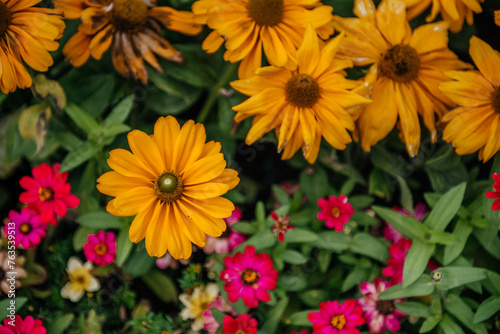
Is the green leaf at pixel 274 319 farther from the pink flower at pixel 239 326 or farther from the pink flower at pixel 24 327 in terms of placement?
the pink flower at pixel 24 327

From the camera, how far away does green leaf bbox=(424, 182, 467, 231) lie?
1.19m

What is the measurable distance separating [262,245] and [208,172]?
14.5 inches

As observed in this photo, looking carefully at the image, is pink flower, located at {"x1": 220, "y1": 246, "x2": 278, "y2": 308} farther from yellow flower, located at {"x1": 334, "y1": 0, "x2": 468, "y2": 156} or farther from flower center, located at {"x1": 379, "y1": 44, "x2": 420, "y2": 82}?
flower center, located at {"x1": 379, "y1": 44, "x2": 420, "y2": 82}

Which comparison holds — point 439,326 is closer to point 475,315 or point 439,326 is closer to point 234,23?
point 475,315

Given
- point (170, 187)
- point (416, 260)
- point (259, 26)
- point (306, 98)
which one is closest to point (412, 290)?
point (416, 260)

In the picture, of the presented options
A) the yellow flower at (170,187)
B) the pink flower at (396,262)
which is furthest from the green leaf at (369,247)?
the yellow flower at (170,187)

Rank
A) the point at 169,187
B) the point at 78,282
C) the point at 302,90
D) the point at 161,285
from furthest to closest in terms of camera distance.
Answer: the point at 161,285, the point at 78,282, the point at 302,90, the point at 169,187

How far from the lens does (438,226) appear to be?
122 centimetres

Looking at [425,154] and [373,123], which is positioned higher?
[373,123]

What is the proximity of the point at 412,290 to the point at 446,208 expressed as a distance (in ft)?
0.75

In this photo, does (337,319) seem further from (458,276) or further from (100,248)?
(100,248)

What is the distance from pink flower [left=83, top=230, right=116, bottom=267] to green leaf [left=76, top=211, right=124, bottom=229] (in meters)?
0.03

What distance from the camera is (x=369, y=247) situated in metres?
1.29

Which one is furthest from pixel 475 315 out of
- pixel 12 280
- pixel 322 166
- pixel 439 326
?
pixel 12 280
